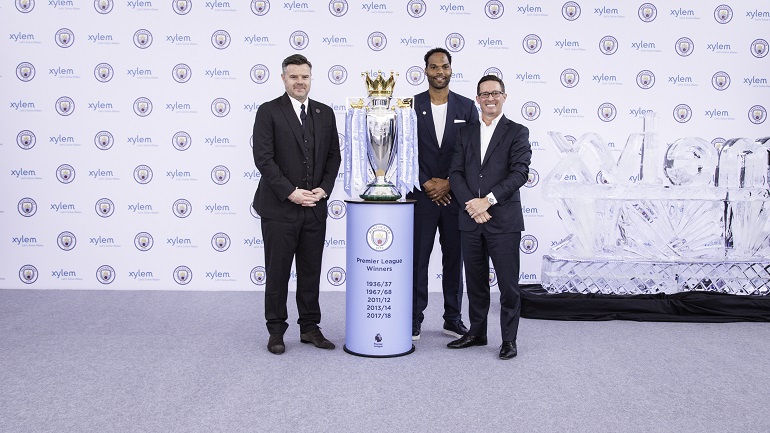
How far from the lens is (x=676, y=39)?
5.49 m

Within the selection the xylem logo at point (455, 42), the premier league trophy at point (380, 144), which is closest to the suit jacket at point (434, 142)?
the premier league trophy at point (380, 144)

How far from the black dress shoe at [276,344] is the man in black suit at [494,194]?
1103mm

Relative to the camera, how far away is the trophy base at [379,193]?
345cm

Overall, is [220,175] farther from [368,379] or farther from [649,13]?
[649,13]

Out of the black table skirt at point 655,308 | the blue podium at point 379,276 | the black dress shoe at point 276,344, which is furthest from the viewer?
the black table skirt at point 655,308

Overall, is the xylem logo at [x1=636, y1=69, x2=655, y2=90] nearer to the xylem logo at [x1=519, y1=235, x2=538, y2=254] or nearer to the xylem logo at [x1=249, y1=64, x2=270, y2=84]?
the xylem logo at [x1=519, y1=235, x2=538, y2=254]

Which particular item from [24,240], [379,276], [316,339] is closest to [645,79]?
[379,276]

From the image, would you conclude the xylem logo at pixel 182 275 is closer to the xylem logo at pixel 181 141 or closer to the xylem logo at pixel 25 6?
the xylem logo at pixel 181 141

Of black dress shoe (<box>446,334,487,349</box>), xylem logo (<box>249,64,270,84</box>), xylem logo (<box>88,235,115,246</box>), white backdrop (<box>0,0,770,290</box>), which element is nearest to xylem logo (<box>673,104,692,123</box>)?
white backdrop (<box>0,0,770,290</box>)

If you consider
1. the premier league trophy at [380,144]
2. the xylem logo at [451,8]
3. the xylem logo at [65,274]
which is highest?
the xylem logo at [451,8]

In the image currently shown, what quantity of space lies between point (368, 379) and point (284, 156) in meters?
1.30

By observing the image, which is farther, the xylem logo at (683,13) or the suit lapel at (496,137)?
the xylem logo at (683,13)

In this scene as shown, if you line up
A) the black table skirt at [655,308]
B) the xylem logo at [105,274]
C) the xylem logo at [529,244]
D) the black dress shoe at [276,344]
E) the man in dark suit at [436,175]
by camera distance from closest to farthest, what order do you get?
the black dress shoe at [276,344] → the man in dark suit at [436,175] → the black table skirt at [655,308] → the xylem logo at [105,274] → the xylem logo at [529,244]

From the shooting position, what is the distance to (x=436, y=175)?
3.88 meters
